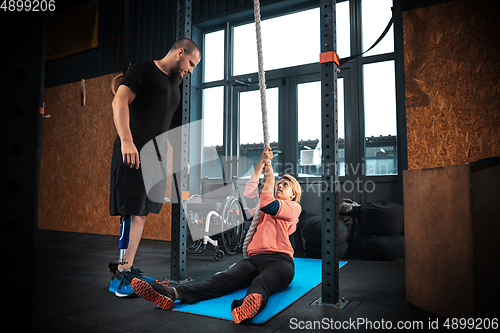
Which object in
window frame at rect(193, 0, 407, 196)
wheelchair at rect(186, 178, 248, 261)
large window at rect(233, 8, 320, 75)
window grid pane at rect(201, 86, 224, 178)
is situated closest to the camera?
wheelchair at rect(186, 178, 248, 261)

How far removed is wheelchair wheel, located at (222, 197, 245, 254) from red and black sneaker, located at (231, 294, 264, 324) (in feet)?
6.27

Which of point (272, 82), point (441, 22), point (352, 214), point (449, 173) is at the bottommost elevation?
point (352, 214)

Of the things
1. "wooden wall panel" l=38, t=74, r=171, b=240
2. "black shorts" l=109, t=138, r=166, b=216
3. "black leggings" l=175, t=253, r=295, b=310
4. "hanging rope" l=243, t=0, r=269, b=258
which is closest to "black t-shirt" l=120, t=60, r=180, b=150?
"black shorts" l=109, t=138, r=166, b=216

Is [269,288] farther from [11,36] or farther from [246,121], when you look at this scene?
[246,121]

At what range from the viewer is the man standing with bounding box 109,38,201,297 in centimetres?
185

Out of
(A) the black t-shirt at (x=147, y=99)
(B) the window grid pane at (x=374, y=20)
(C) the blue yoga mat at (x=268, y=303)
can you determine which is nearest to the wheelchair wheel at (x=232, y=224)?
(C) the blue yoga mat at (x=268, y=303)

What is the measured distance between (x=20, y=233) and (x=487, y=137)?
12.5 feet

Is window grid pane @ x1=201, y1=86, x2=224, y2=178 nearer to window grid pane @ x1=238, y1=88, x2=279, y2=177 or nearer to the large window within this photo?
window grid pane @ x1=238, y1=88, x2=279, y2=177

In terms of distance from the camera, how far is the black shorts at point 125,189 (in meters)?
1.92

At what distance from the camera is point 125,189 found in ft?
6.30

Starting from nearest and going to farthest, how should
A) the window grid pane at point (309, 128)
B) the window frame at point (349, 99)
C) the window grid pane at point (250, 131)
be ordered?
1. the window frame at point (349, 99)
2. the window grid pane at point (309, 128)
3. the window grid pane at point (250, 131)

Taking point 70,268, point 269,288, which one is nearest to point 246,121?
point 70,268

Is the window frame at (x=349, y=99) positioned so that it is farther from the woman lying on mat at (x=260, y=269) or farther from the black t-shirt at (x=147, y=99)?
the black t-shirt at (x=147, y=99)

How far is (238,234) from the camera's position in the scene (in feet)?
12.3
